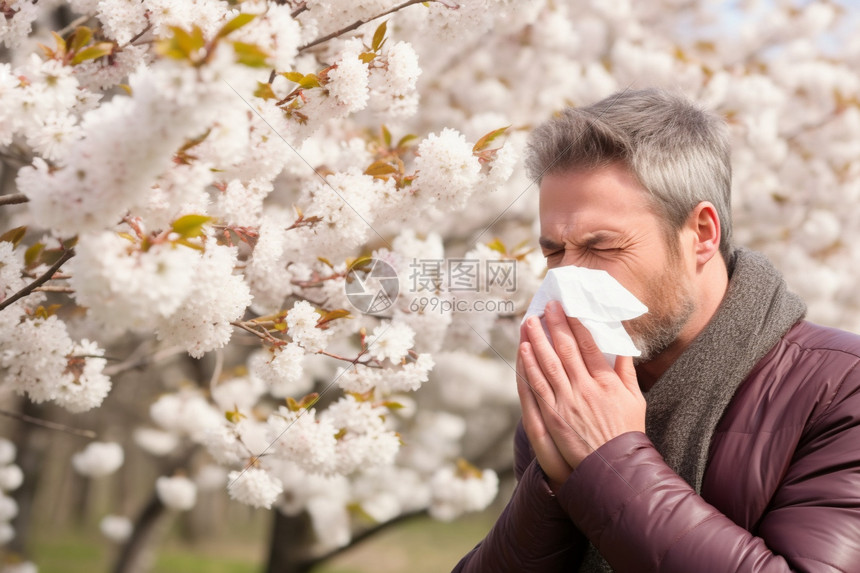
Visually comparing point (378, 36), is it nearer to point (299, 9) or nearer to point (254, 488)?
point (299, 9)

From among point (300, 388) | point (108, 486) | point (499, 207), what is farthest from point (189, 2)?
point (108, 486)

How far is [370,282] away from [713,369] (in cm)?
106

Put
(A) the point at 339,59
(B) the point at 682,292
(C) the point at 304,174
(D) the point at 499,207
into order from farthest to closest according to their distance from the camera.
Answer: (D) the point at 499,207, (C) the point at 304,174, (A) the point at 339,59, (B) the point at 682,292

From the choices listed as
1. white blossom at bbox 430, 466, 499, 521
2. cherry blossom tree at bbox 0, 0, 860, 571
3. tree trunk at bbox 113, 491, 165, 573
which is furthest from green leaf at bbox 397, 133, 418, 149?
tree trunk at bbox 113, 491, 165, 573

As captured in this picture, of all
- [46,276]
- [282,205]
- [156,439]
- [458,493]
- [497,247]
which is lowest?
[156,439]

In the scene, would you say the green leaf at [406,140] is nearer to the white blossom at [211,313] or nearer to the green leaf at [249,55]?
the white blossom at [211,313]

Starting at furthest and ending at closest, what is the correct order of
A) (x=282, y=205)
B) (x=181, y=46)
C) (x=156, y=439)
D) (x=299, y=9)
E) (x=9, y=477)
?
(x=156, y=439)
(x=9, y=477)
(x=282, y=205)
(x=299, y=9)
(x=181, y=46)

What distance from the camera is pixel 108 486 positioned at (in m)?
24.5

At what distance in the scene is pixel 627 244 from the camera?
5.56 ft

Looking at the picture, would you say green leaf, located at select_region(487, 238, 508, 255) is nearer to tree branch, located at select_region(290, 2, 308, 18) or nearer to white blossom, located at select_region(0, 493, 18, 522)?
tree branch, located at select_region(290, 2, 308, 18)

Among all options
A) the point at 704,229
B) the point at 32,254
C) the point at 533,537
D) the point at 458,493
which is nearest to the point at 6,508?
the point at 458,493

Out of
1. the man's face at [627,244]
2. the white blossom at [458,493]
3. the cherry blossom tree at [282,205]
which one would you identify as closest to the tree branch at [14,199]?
the cherry blossom tree at [282,205]

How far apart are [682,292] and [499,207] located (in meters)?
3.90

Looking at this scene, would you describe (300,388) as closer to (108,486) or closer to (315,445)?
(315,445)
